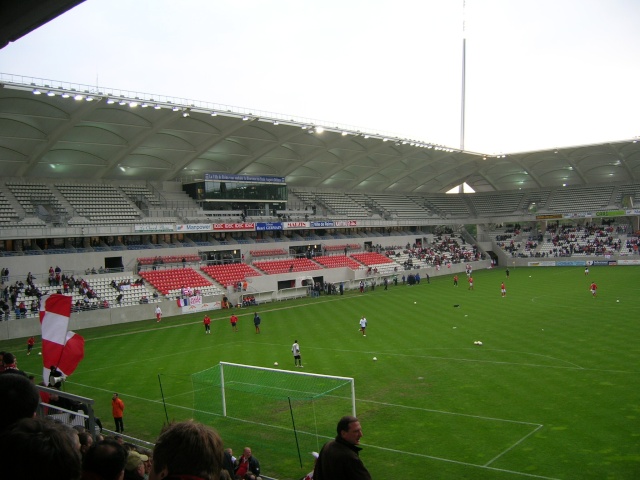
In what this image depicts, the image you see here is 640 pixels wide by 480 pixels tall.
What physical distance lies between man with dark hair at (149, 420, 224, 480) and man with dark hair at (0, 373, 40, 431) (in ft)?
3.92

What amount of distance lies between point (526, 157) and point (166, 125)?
4924cm

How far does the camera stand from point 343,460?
4.29 m

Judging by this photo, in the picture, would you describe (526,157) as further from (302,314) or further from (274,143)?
(302,314)

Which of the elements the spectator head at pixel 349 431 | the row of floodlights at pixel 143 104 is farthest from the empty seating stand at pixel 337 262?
the spectator head at pixel 349 431

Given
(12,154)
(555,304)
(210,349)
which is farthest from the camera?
(12,154)

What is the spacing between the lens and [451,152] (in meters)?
63.8

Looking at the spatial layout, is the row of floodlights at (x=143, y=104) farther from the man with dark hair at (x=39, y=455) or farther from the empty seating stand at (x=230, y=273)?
the man with dark hair at (x=39, y=455)

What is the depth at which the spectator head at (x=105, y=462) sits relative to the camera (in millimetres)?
→ 3188

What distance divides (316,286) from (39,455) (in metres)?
46.5

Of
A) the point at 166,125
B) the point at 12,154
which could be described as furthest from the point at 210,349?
the point at 12,154

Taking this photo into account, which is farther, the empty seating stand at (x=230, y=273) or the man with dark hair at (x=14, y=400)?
the empty seating stand at (x=230, y=273)

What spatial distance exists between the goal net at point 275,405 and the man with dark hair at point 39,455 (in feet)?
35.3

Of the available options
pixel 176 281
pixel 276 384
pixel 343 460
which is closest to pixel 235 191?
pixel 176 281

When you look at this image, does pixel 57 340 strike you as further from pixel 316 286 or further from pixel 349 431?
pixel 316 286
